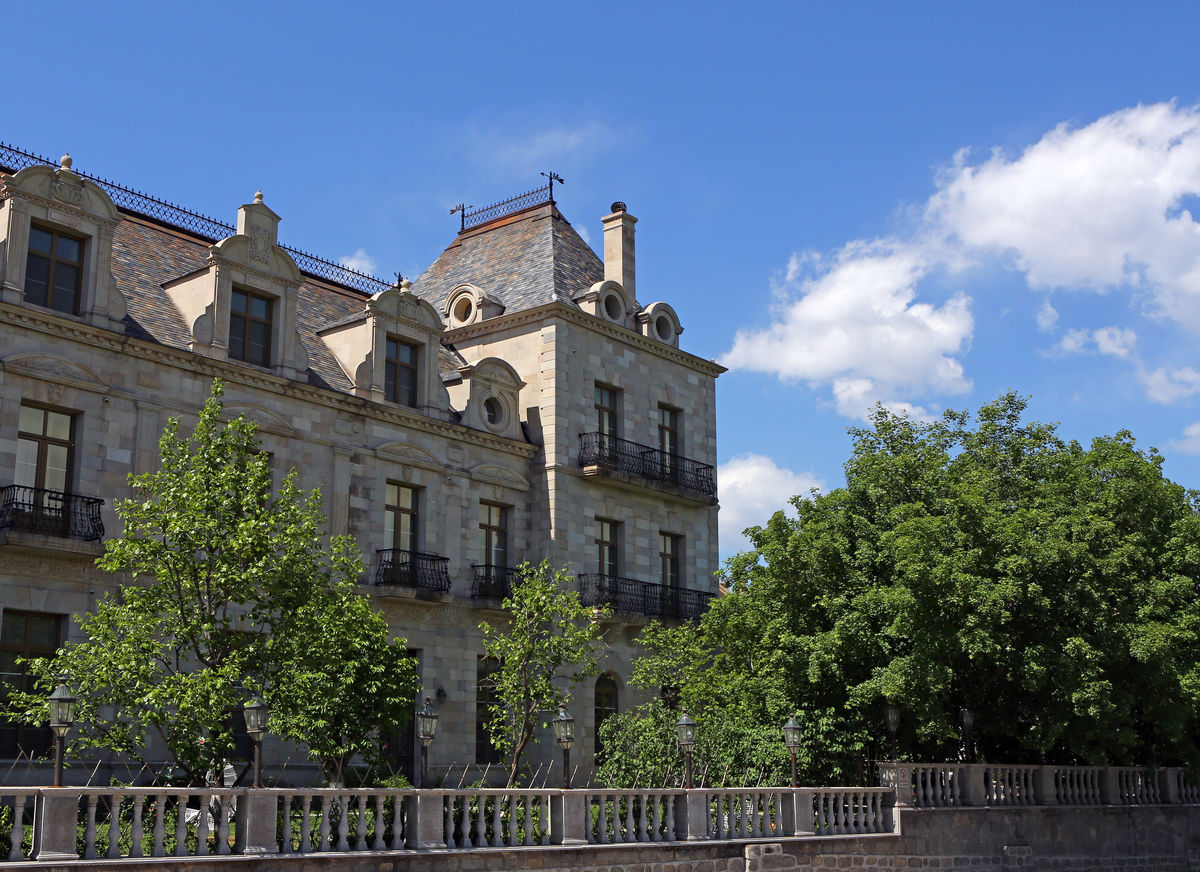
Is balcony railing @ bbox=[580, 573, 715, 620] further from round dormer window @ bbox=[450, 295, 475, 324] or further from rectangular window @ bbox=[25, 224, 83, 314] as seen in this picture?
rectangular window @ bbox=[25, 224, 83, 314]

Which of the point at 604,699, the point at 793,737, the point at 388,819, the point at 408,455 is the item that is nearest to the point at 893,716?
the point at 793,737

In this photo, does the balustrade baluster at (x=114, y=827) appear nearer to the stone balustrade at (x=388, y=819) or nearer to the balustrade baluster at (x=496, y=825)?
the stone balustrade at (x=388, y=819)

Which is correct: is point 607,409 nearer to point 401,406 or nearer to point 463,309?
point 463,309

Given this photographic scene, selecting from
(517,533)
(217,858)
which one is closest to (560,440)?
(517,533)

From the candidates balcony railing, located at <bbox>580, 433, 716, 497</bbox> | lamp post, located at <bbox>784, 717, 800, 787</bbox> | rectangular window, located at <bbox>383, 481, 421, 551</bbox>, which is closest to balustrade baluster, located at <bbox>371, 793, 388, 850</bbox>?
lamp post, located at <bbox>784, 717, 800, 787</bbox>

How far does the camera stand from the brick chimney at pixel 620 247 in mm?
36375

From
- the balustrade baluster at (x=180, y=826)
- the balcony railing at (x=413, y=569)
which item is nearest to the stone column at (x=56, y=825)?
the balustrade baluster at (x=180, y=826)

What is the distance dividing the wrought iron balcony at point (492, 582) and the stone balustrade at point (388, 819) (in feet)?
26.0

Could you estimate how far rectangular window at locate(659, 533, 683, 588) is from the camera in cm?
3528

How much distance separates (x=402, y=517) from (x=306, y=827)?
13591 mm

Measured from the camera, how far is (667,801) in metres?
21.4

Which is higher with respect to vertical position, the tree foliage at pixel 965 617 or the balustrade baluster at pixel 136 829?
the tree foliage at pixel 965 617

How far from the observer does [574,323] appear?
33781 millimetres

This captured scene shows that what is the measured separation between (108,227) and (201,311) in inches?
101
